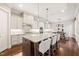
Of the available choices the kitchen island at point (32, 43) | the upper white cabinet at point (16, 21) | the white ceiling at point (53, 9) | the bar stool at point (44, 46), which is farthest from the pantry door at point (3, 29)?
the bar stool at point (44, 46)

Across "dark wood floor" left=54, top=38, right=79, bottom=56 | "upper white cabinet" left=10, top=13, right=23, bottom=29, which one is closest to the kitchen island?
"upper white cabinet" left=10, top=13, right=23, bottom=29

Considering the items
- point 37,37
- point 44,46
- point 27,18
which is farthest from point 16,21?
point 44,46

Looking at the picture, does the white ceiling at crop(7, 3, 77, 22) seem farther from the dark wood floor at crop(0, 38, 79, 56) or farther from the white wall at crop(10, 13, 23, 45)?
the dark wood floor at crop(0, 38, 79, 56)

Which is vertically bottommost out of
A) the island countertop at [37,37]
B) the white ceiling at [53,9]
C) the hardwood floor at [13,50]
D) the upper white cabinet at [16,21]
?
the hardwood floor at [13,50]

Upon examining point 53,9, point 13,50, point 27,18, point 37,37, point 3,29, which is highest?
point 53,9

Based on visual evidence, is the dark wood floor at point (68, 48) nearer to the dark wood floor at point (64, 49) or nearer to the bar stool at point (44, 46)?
the dark wood floor at point (64, 49)

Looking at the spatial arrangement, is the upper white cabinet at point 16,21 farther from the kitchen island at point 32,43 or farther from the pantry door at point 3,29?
the kitchen island at point 32,43

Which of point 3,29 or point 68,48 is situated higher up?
point 3,29

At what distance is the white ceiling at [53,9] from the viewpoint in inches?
85.1

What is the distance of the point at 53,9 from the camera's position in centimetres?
219

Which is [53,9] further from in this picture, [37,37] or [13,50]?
[13,50]

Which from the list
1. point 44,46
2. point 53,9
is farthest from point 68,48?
point 53,9

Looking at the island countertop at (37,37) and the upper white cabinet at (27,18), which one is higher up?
the upper white cabinet at (27,18)

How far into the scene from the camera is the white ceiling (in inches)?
85.1
